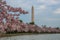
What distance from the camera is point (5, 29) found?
18.3m

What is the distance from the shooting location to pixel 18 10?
17766mm

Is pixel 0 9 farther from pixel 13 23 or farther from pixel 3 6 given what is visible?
pixel 13 23

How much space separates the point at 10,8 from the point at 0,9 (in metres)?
0.84

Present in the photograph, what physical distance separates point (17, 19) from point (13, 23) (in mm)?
373

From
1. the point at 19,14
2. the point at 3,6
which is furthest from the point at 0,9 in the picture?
the point at 19,14

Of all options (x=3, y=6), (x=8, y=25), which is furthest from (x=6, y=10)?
(x=8, y=25)

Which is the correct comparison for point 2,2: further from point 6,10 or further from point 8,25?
point 8,25

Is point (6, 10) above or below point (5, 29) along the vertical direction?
above

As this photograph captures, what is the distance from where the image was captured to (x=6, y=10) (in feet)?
55.3

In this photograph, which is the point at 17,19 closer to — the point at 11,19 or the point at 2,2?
the point at 11,19

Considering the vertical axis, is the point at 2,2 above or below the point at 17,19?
above

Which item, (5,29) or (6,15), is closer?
(6,15)

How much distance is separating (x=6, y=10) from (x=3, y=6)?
1.03ft

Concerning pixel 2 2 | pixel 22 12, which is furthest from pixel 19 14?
pixel 2 2
